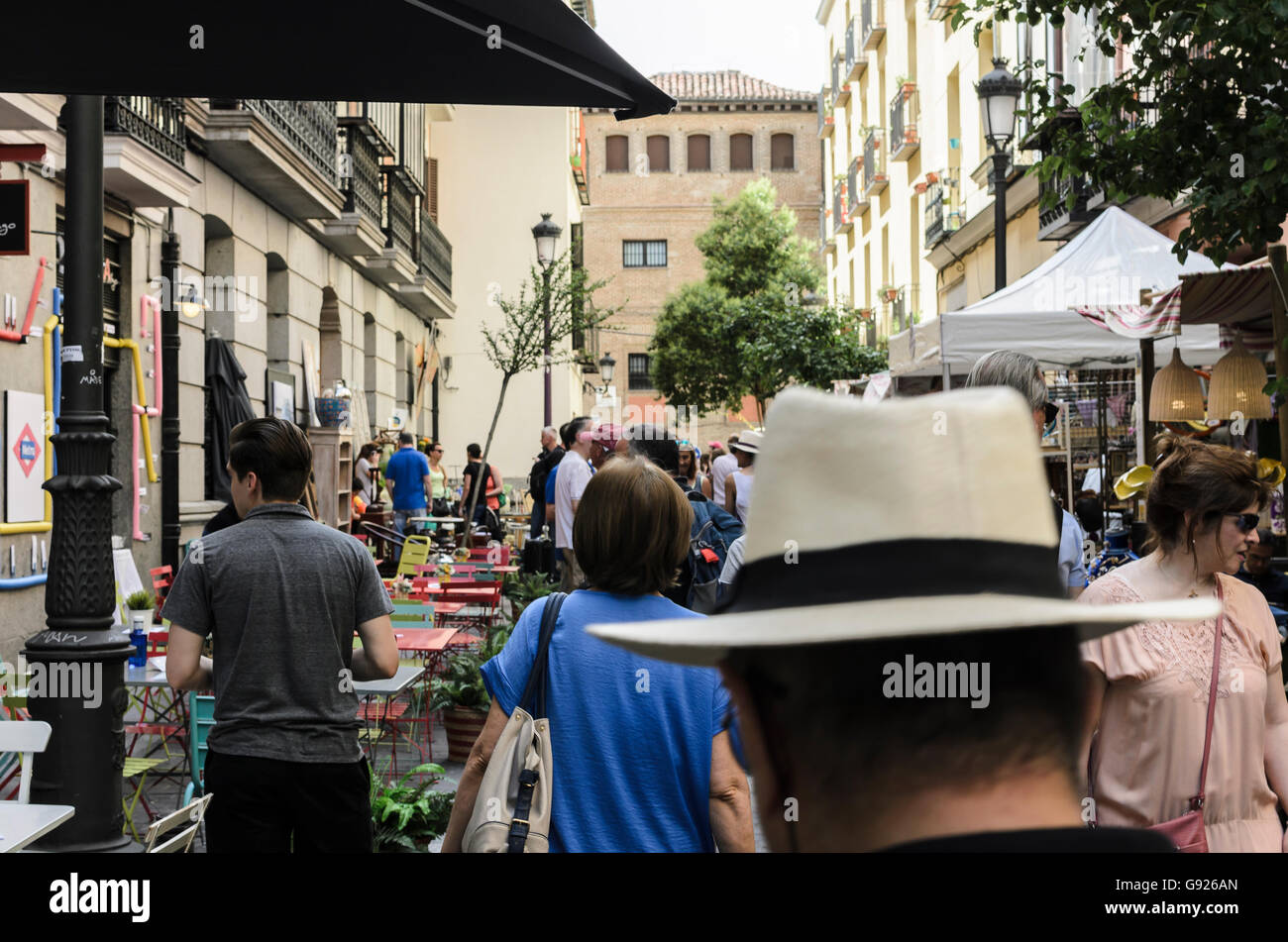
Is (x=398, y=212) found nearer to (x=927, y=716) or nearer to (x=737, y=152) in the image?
(x=927, y=716)

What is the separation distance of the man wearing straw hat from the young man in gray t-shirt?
2.85 meters

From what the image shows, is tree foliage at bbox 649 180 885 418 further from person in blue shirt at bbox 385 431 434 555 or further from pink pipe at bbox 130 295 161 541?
pink pipe at bbox 130 295 161 541

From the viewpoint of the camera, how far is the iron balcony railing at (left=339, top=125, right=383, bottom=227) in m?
19.8

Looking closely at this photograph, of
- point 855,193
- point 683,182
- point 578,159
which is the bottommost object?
point 855,193

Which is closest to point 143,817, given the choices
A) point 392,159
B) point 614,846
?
point 614,846

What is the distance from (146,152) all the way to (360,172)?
931cm

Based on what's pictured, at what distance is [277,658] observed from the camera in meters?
3.85

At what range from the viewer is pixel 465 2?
3.92 metres

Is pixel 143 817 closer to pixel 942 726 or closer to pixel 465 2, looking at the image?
pixel 465 2

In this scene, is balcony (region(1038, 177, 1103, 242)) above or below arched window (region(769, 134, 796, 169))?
below

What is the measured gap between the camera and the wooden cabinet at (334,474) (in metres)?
17.5

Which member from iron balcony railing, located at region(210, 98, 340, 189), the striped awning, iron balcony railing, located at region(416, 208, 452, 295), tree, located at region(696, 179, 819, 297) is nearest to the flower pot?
the striped awning

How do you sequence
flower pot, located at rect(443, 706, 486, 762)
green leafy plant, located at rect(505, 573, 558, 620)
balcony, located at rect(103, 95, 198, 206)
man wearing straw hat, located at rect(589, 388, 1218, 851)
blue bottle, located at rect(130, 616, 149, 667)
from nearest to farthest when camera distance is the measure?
man wearing straw hat, located at rect(589, 388, 1218, 851) < blue bottle, located at rect(130, 616, 149, 667) < flower pot, located at rect(443, 706, 486, 762) < green leafy plant, located at rect(505, 573, 558, 620) < balcony, located at rect(103, 95, 198, 206)

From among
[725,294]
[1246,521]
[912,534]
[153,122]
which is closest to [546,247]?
[153,122]
